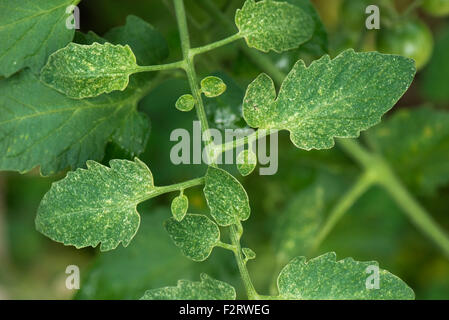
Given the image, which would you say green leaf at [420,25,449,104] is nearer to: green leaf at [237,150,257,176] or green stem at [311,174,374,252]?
green stem at [311,174,374,252]

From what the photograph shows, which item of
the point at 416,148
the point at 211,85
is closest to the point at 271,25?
the point at 211,85

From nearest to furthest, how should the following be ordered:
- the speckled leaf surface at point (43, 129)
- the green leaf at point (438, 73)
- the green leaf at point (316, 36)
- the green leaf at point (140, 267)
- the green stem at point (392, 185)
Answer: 1. the speckled leaf surface at point (43, 129)
2. the green leaf at point (316, 36)
3. the green leaf at point (140, 267)
4. the green stem at point (392, 185)
5. the green leaf at point (438, 73)

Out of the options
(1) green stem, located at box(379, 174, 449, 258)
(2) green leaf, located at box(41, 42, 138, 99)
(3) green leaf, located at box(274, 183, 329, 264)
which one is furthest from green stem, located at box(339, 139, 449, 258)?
(2) green leaf, located at box(41, 42, 138, 99)

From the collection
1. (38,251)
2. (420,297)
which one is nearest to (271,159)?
(420,297)

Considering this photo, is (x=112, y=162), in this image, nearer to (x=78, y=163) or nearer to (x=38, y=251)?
(x=78, y=163)

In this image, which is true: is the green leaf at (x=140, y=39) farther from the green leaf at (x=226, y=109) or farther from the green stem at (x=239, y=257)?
the green stem at (x=239, y=257)

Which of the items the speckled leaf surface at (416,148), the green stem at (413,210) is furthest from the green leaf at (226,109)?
the speckled leaf surface at (416,148)
